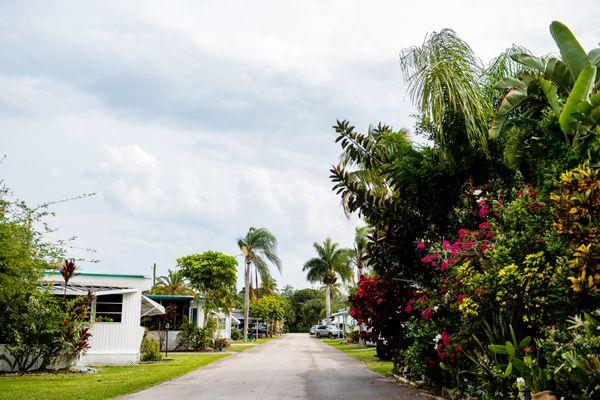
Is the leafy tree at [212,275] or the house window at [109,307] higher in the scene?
the leafy tree at [212,275]

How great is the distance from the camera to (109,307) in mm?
22438

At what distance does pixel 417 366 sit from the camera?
13305mm

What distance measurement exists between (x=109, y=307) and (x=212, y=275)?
1177 centimetres

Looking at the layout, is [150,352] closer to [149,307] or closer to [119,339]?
[119,339]

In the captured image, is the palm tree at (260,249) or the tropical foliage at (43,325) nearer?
the tropical foliage at (43,325)

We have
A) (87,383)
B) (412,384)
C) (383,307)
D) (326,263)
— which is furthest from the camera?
(326,263)

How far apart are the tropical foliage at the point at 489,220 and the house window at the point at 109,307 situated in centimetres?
1105

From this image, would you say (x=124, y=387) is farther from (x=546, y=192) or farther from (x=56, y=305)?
(x=546, y=192)

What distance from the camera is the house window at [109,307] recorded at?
22.4m

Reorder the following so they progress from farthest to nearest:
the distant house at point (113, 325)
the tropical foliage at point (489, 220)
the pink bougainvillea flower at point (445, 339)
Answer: the distant house at point (113, 325) < the pink bougainvillea flower at point (445, 339) < the tropical foliage at point (489, 220)

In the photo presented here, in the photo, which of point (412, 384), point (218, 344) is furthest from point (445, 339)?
point (218, 344)

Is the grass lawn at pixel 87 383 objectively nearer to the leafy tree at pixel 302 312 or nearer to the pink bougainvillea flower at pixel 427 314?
the pink bougainvillea flower at pixel 427 314

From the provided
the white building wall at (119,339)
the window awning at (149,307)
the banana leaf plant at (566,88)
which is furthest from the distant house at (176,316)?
the banana leaf plant at (566,88)

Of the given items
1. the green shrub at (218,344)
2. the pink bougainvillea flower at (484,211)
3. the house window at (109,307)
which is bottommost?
the green shrub at (218,344)
